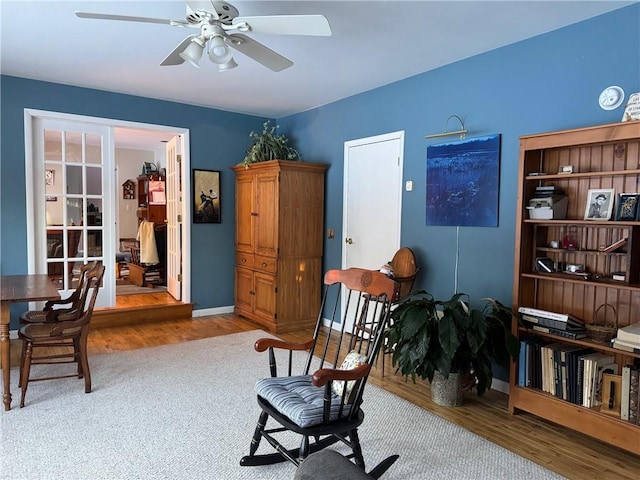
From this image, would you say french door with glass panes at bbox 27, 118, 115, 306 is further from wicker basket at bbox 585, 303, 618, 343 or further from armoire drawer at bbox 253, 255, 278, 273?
wicker basket at bbox 585, 303, 618, 343

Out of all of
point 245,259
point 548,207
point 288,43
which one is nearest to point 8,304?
point 288,43

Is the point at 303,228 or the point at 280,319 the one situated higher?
the point at 303,228

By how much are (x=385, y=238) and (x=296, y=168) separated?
1.29 meters

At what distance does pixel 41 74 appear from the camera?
4.21 m

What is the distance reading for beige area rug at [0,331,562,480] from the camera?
7.22 ft

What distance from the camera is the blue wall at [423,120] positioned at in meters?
2.84

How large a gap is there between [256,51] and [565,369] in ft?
8.67

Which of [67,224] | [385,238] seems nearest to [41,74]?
[67,224]

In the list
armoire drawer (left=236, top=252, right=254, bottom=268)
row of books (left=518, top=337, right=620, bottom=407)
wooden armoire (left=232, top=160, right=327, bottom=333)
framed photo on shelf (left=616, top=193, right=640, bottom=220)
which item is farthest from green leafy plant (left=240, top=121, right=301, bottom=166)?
framed photo on shelf (left=616, top=193, right=640, bottom=220)

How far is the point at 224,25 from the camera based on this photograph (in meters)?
2.38

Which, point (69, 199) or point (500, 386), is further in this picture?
point (69, 199)

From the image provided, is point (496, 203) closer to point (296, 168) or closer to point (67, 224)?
point (296, 168)

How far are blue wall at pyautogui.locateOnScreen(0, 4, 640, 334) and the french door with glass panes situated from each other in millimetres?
163

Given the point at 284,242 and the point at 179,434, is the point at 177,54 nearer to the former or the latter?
the point at 179,434
